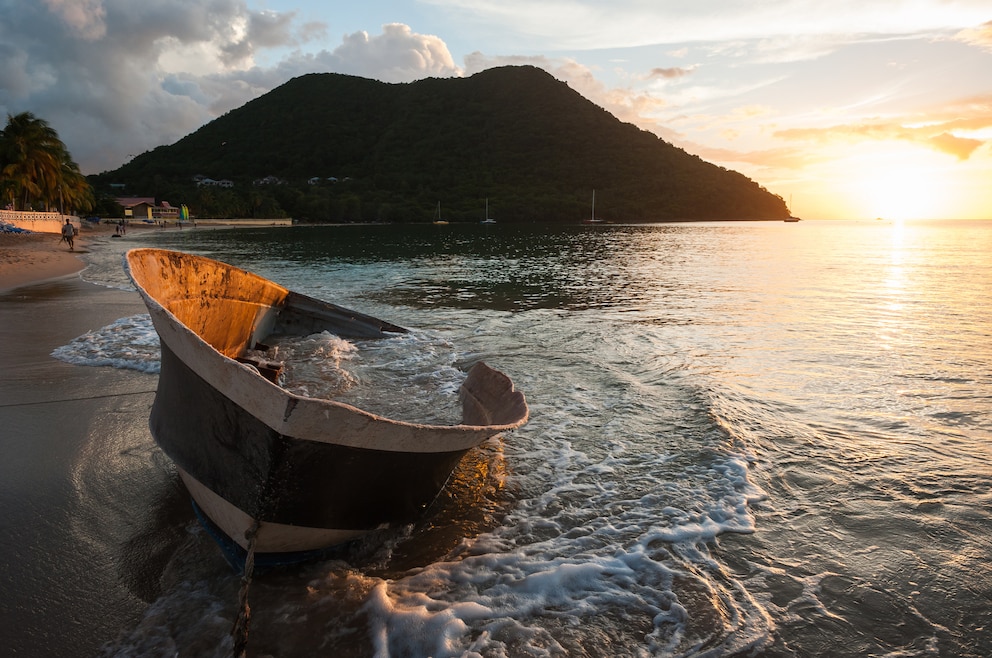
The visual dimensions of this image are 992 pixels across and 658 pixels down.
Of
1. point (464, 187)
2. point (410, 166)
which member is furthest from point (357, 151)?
point (464, 187)

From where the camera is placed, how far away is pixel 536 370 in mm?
9195

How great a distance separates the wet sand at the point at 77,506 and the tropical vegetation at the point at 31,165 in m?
66.0

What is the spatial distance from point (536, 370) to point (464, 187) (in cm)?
13344

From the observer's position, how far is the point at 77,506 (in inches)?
163

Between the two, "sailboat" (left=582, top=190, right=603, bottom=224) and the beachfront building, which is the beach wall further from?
"sailboat" (left=582, top=190, right=603, bottom=224)

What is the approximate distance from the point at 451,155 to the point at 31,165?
9341cm

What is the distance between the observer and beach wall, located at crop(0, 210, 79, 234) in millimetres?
47031

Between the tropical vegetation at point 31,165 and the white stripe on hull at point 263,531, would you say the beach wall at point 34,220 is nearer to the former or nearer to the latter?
the tropical vegetation at point 31,165

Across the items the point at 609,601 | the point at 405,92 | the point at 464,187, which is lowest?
the point at 609,601

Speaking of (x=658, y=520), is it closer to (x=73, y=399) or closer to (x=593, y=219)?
(x=73, y=399)

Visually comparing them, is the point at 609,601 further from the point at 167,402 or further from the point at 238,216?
the point at 238,216

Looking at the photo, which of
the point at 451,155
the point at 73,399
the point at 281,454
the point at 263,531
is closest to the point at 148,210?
the point at 451,155

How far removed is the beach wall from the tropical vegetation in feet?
18.2

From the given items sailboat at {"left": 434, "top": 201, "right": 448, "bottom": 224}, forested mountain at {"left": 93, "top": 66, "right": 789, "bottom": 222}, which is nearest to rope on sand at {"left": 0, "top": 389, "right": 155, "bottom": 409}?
forested mountain at {"left": 93, "top": 66, "right": 789, "bottom": 222}
